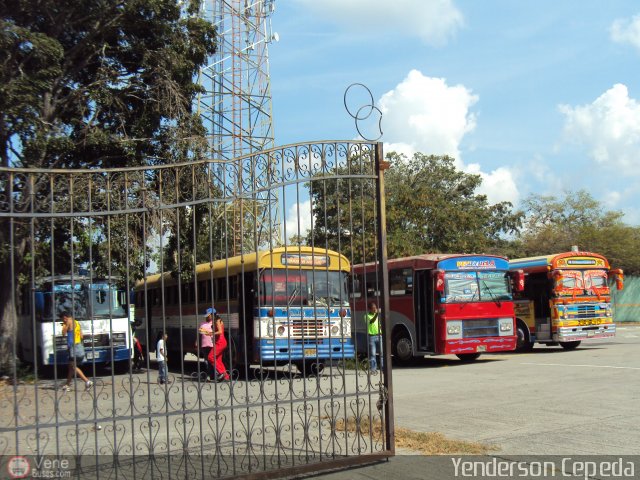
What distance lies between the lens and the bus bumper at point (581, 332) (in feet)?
69.3

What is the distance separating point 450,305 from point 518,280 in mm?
3055

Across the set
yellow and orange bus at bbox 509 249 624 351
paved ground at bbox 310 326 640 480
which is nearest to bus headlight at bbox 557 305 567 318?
yellow and orange bus at bbox 509 249 624 351

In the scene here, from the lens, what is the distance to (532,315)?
22.1m

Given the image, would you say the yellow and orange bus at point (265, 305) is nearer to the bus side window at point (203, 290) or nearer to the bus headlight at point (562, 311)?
the bus side window at point (203, 290)

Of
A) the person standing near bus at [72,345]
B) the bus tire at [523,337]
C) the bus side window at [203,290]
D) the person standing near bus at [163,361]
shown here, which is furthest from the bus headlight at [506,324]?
the person standing near bus at [72,345]

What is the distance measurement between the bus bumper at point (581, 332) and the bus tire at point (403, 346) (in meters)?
5.13

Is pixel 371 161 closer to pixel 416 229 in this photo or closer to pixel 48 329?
pixel 48 329

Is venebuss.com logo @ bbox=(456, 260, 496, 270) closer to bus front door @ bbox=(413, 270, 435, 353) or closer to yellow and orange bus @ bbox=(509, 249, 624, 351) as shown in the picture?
bus front door @ bbox=(413, 270, 435, 353)

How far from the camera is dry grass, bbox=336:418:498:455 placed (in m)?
7.68

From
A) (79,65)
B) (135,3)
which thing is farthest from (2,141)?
(135,3)

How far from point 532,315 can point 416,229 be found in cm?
1449

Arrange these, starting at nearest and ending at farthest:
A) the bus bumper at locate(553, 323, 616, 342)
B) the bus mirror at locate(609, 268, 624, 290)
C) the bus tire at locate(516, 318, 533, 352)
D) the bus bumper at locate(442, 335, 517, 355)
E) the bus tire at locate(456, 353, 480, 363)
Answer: the bus bumper at locate(442, 335, 517, 355) < the bus tire at locate(456, 353, 480, 363) < the bus bumper at locate(553, 323, 616, 342) < the bus tire at locate(516, 318, 533, 352) < the bus mirror at locate(609, 268, 624, 290)

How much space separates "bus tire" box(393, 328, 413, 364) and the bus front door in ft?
1.44

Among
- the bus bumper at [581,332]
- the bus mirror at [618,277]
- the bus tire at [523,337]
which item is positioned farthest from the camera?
the bus mirror at [618,277]
